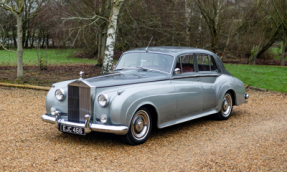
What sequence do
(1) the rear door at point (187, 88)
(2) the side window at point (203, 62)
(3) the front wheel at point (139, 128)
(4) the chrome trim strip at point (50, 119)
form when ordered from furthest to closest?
(2) the side window at point (203, 62) < (1) the rear door at point (187, 88) < (4) the chrome trim strip at point (50, 119) < (3) the front wheel at point (139, 128)

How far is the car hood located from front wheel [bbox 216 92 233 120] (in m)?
2.05

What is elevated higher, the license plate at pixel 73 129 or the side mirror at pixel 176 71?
the side mirror at pixel 176 71

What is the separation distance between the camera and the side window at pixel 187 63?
622 cm

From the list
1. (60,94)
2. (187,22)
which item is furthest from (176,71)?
(187,22)

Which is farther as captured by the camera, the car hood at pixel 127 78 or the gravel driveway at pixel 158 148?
the car hood at pixel 127 78

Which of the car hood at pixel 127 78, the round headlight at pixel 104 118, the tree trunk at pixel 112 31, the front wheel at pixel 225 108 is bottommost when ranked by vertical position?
the front wheel at pixel 225 108

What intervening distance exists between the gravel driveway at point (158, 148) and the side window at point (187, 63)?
123 centimetres

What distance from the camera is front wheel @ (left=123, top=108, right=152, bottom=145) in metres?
5.01

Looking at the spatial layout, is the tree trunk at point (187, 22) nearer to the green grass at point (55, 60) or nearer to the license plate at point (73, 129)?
the green grass at point (55, 60)

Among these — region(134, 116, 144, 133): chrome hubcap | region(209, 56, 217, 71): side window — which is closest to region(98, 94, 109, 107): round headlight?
region(134, 116, 144, 133): chrome hubcap

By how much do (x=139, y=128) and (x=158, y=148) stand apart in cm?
45

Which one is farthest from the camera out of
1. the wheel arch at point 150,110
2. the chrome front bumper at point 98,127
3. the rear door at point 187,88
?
the rear door at point 187,88

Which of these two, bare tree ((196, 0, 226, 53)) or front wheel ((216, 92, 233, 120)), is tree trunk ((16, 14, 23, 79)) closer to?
front wheel ((216, 92, 233, 120))

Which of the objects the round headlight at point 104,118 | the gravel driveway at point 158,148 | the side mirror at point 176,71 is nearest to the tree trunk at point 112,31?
the gravel driveway at point 158,148
